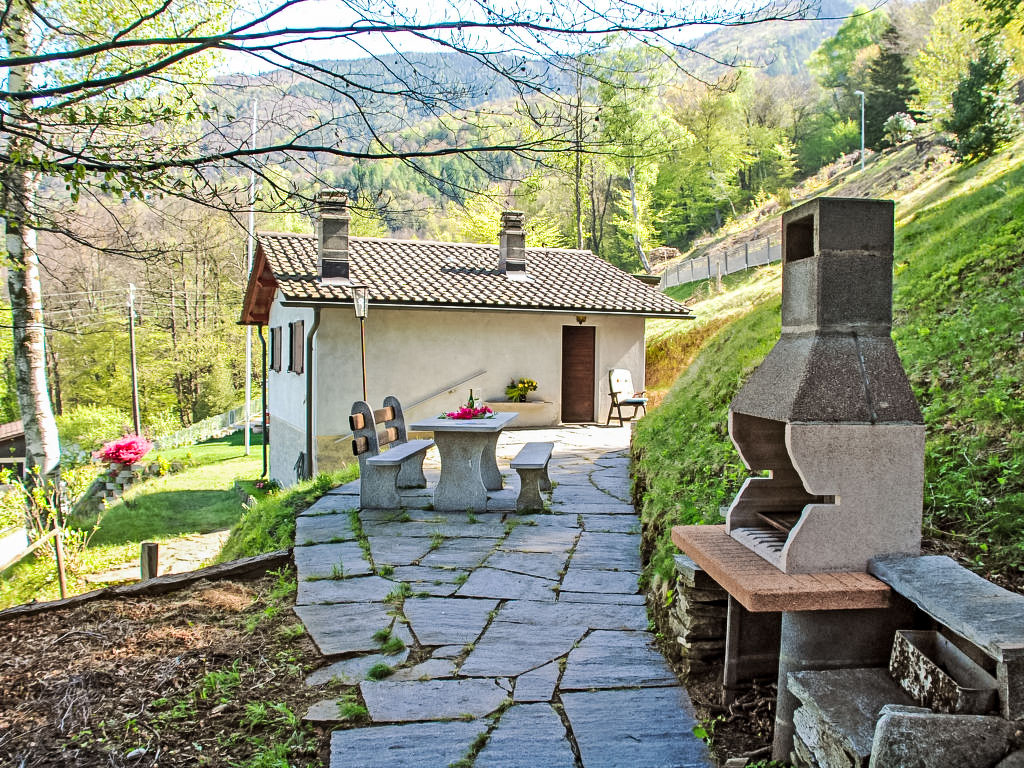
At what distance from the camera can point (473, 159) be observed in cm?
358

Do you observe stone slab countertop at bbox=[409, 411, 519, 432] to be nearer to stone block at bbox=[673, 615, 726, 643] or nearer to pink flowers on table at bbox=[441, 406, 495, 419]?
pink flowers on table at bbox=[441, 406, 495, 419]

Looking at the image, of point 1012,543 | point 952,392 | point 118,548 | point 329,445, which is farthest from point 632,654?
point 118,548

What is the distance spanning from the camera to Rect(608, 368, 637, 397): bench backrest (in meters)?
14.6

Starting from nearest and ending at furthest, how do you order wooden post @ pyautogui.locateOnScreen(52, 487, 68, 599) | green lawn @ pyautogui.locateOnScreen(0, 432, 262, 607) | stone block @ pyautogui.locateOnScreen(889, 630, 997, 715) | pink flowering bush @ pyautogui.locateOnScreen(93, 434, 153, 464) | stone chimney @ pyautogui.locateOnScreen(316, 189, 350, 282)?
stone block @ pyautogui.locateOnScreen(889, 630, 997, 715), wooden post @ pyautogui.locateOnScreen(52, 487, 68, 599), green lawn @ pyautogui.locateOnScreen(0, 432, 262, 607), stone chimney @ pyautogui.locateOnScreen(316, 189, 350, 282), pink flowering bush @ pyautogui.locateOnScreen(93, 434, 153, 464)

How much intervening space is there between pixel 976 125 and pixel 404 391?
15808 mm

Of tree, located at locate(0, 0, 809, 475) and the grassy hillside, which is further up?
tree, located at locate(0, 0, 809, 475)

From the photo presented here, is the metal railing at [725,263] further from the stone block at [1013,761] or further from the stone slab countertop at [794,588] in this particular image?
the stone block at [1013,761]

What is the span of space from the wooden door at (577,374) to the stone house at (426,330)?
2cm

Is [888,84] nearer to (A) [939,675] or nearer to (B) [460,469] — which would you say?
(B) [460,469]

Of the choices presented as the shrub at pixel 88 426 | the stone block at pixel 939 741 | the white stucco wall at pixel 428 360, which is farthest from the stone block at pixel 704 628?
the shrub at pixel 88 426

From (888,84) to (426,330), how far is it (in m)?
42.3

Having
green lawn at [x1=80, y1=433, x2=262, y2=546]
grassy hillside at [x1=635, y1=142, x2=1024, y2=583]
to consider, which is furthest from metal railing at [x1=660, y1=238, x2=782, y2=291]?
grassy hillside at [x1=635, y1=142, x2=1024, y2=583]

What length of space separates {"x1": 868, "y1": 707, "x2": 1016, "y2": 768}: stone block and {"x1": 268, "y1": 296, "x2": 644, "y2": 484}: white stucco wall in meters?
10.5

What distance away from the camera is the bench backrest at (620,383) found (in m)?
14.6
